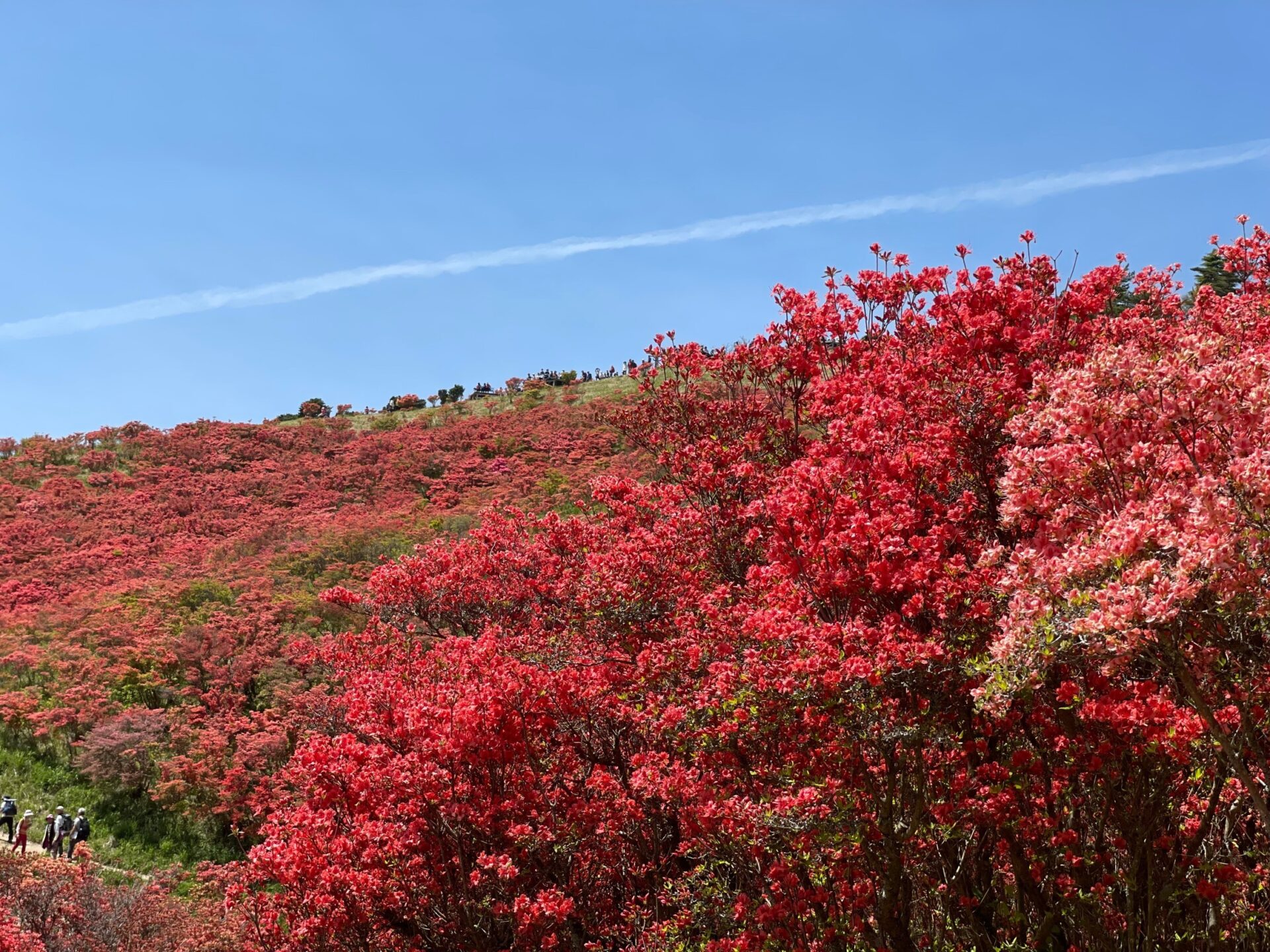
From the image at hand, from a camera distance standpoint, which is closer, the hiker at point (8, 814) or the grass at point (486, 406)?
the hiker at point (8, 814)

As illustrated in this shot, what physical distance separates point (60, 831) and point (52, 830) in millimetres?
540

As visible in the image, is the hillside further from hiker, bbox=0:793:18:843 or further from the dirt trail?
hiker, bbox=0:793:18:843

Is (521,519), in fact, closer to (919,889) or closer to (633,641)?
(633,641)

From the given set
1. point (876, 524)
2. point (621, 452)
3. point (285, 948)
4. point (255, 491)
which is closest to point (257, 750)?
point (285, 948)

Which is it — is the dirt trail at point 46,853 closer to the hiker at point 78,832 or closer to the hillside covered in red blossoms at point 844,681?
the hiker at point 78,832

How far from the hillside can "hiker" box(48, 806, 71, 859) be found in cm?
90

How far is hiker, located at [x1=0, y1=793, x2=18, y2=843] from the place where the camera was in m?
16.5

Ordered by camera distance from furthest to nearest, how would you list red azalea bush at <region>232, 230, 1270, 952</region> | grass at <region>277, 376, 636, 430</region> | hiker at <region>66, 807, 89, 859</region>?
1. grass at <region>277, 376, 636, 430</region>
2. hiker at <region>66, 807, 89, 859</region>
3. red azalea bush at <region>232, 230, 1270, 952</region>

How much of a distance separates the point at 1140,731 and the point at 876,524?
1951 mm

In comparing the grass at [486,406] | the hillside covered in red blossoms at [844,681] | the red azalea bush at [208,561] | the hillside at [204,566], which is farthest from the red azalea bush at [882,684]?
the grass at [486,406]

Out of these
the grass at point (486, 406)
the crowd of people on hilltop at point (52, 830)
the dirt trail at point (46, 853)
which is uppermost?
the grass at point (486, 406)

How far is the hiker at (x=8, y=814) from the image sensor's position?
1652 cm

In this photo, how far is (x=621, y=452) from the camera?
38812 mm

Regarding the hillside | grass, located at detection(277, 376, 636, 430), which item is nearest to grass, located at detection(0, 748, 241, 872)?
the hillside
